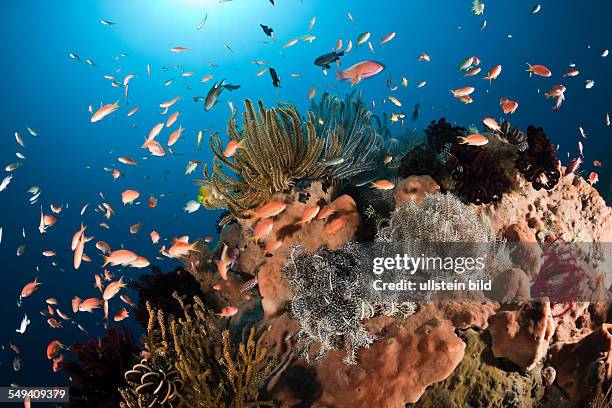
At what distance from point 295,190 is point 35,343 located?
45124mm

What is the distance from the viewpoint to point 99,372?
4629 mm

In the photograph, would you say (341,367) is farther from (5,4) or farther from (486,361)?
(5,4)

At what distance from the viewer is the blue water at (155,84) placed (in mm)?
52875

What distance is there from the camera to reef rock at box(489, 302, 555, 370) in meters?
3.90

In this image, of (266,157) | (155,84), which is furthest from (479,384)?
(155,84)

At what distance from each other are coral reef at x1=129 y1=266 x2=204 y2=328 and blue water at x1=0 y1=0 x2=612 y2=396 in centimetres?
3861

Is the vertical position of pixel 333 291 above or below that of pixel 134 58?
below

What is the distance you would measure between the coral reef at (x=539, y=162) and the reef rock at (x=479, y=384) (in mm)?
3388

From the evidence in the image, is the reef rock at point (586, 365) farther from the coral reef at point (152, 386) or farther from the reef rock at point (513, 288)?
the coral reef at point (152, 386)

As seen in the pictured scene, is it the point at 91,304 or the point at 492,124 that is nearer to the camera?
the point at 492,124

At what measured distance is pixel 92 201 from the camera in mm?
70312

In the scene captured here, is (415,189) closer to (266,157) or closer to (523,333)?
(266,157)

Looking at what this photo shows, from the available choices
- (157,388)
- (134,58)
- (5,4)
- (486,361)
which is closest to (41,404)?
(157,388)

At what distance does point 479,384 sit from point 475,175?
340cm
